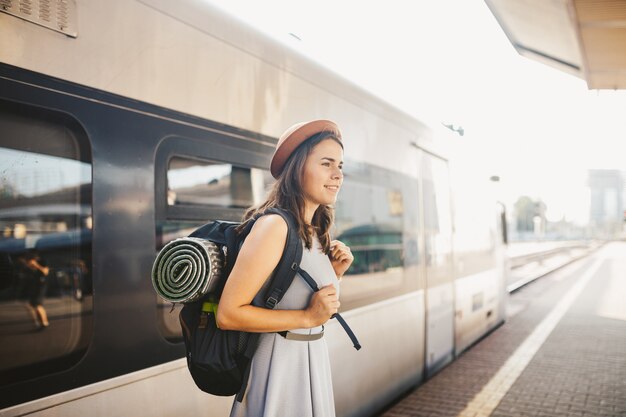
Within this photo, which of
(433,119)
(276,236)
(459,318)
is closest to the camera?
(276,236)

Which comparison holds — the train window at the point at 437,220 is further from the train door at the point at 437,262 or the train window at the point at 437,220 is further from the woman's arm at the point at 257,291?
the woman's arm at the point at 257,291

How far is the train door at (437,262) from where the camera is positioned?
6160 millimetres

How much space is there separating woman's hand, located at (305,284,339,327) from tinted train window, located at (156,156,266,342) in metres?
0.87

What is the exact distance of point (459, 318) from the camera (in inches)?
283

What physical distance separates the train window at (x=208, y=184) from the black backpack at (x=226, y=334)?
1.10 metres

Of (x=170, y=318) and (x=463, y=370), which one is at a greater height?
(x=170, y=318)

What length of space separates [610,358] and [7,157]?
823 centimetres

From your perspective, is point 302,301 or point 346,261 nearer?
point 302,301

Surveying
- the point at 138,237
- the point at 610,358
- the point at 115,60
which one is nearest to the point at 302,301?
the point at 138,237

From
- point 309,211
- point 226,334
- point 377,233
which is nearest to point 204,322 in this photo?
point 226,334

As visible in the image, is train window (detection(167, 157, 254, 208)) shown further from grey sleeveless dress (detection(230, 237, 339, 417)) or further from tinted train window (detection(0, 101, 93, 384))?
grey sleeveless dress (detection(230, 237, 339, 417))

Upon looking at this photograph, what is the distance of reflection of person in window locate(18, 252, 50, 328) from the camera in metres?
2.13

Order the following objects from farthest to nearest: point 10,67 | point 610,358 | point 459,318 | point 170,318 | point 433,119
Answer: point 610,358 < point 459,318 < point 433,119 < point 170,318 < point 10,67

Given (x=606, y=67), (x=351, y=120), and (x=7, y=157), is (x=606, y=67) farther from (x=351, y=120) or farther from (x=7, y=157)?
(x=7, y=157)
